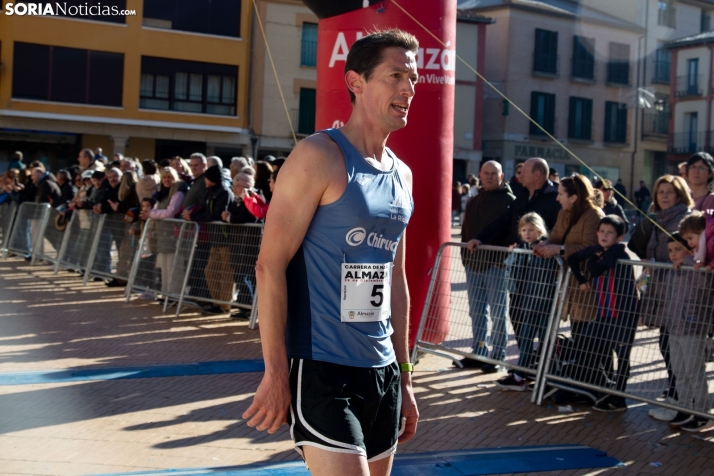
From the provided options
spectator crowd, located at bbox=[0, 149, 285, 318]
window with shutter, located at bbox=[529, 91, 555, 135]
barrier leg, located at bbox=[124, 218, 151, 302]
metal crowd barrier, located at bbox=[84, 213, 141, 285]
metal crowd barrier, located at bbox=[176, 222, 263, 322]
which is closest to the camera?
metal crowd barrier, located at bbox=[176, 222, 263, 322]

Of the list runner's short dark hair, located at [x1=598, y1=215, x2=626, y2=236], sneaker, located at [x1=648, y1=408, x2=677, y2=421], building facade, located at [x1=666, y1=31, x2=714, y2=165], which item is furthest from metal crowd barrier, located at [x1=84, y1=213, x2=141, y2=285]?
building facade, located at [x1=666, y1=31, x2=714, y2=165]

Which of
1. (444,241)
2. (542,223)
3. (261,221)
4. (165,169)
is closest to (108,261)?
(165,169)

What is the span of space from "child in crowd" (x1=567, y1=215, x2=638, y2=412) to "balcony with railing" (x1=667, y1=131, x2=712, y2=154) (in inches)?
1944

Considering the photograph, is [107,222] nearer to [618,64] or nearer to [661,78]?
[618,64]

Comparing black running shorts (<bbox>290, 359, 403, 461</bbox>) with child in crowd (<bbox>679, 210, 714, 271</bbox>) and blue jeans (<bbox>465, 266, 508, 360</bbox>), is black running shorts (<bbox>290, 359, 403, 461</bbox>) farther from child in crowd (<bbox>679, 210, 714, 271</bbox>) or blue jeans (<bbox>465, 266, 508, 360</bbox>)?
blue jeans (<bbox>465, 266, 508, 360</bbox>)

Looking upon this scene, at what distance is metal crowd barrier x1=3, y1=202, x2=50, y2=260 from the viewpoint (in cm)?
1641

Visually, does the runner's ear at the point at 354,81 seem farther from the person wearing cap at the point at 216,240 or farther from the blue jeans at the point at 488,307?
the person wearing cap at the point at 216,240

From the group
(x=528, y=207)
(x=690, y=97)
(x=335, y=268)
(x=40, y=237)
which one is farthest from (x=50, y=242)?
(x=690, y=97)

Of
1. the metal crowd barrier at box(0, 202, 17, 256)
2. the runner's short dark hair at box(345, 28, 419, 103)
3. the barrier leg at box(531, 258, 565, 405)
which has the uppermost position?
the runner's short dark hair at box(345, 28, 419, 103)

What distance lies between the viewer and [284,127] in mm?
39500

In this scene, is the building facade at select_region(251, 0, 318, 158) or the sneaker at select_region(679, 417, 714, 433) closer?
the sneaker at select_region(679, 417, 714, 433)

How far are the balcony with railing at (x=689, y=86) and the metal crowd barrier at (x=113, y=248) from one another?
1842 inches

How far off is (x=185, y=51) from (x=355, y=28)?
3024 centimetres

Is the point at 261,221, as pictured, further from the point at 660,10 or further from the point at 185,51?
the point at 660,10
